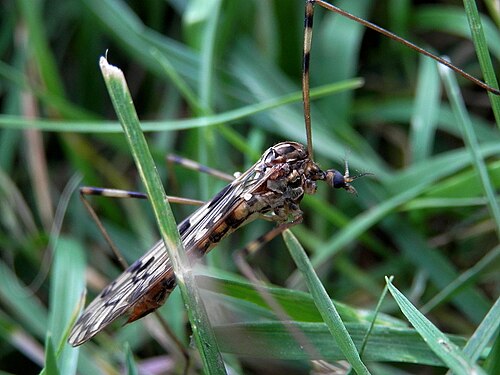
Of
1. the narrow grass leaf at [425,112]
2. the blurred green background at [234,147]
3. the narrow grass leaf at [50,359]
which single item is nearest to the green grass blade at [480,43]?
the blurred green background at [234,147]

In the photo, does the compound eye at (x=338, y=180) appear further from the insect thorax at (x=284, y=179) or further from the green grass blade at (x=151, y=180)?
the green grass blade at (x=151, y=180)

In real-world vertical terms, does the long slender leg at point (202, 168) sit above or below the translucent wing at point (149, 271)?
above

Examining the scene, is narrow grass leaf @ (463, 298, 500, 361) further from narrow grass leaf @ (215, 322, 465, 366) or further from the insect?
the insect

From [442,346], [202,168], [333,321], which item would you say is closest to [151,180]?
[333,321]

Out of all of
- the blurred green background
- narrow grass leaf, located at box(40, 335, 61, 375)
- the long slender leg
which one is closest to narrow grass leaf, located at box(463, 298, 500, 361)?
the blurred green background

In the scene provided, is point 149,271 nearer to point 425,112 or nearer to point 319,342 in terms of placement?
point 319,342

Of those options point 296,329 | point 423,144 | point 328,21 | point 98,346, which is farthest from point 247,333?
point 328,21
